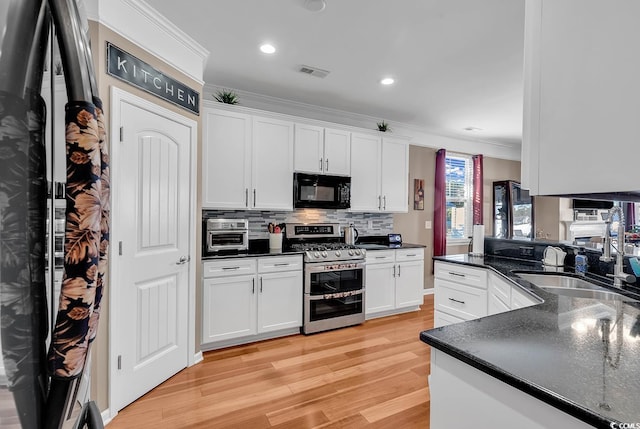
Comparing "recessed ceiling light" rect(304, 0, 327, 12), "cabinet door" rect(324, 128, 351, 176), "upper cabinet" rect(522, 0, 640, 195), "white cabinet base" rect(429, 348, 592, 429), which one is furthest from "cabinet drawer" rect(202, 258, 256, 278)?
"upper cabinet" rect(522, 0, 640, 195)

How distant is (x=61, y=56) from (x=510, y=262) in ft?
10.4

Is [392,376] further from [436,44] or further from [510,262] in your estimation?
[436,44]

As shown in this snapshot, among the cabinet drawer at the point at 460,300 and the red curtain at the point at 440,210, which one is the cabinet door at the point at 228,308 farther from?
the red curtain at the point at 440,210

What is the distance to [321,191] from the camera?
385cm

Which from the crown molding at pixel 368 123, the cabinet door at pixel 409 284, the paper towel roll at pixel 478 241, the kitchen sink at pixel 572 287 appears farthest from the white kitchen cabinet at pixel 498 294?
the crown molding at pixel 368 123

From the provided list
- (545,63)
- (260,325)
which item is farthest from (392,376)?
(545,63)

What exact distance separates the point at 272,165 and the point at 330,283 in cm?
147

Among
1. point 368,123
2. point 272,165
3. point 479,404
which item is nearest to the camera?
point 479,404

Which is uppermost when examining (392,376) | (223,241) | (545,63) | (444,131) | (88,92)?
(444,131)

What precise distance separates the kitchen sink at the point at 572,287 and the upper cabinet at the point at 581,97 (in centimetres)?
143

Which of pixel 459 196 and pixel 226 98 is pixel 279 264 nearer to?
pixel 226 98

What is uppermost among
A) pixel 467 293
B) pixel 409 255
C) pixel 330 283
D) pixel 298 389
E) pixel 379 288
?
pixel 409 255

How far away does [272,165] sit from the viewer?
11.6 ft

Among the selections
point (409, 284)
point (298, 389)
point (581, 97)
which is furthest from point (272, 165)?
point (581, 97)
